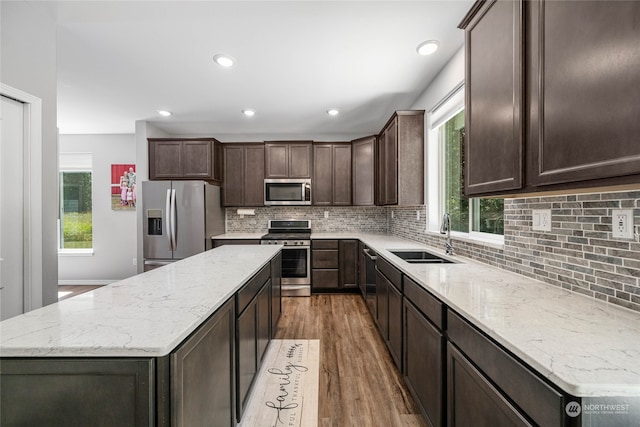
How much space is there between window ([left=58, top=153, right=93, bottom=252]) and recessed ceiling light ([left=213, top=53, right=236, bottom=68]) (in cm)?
401

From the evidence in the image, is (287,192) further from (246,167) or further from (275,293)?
(275,293)

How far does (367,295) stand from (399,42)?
2.72 metres

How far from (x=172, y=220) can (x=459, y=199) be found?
12.2ft

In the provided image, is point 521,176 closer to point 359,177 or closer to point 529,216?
point 529,216

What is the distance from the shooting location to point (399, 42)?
2287mm

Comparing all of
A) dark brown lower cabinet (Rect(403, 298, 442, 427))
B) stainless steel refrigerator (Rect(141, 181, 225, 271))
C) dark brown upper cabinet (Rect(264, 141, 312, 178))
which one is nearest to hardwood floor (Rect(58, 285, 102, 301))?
stainless steel refrigerator (Rect(141, 181, 225, 271))

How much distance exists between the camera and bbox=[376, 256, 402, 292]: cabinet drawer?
6.76 feet

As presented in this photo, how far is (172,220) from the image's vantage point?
4051 mm

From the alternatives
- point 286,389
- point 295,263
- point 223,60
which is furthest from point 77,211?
point 286,389

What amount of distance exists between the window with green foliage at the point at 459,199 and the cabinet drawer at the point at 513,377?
1266mm

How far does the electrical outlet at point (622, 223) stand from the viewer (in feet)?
3.52

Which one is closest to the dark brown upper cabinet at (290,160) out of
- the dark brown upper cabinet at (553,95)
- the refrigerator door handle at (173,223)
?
the refrigerator door handle at (173,223)

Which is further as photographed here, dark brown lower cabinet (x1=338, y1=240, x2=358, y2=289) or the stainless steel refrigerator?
dark brown lower cabinet (x1=338, y1=240, x2=358, y2=289)

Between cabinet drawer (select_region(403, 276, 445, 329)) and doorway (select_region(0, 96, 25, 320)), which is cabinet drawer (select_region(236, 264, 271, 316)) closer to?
cabinet drawer (select_region(403, 276, 445, 329))
